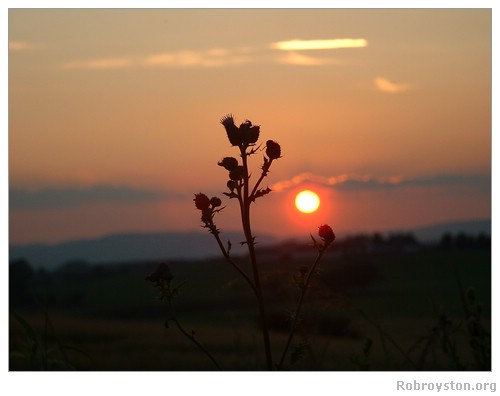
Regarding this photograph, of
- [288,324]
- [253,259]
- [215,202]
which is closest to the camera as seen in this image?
[253,259]

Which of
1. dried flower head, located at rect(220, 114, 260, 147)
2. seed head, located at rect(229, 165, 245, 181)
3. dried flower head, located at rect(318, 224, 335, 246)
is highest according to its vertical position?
dried flower head, located at rect(220, 114, 260, 147)

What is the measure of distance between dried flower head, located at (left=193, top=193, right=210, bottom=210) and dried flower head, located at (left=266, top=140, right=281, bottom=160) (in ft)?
0.90

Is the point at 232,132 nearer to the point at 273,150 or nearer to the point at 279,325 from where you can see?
the point at 273,150

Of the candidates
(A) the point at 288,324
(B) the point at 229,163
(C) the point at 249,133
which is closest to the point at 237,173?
(B) the point at 229,163

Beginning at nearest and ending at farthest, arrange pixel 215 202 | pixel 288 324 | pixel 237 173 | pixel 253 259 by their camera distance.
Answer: pixel 253 259
pixel 237 173
pixel 215 202
pixel 288 324

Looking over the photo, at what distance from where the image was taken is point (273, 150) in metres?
3.04

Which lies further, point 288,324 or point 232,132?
point 288,324

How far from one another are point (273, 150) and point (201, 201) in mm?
317

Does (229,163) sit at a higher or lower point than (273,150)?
lower

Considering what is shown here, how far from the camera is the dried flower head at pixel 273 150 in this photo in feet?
9.94

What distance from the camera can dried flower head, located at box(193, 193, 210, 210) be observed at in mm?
3001

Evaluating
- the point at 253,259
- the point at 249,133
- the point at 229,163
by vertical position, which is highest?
the point at 249,133

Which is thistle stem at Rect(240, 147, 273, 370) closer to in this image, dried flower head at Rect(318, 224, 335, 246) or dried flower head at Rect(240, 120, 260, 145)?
dried flower head at Rect(240, 120, 260, 145)
